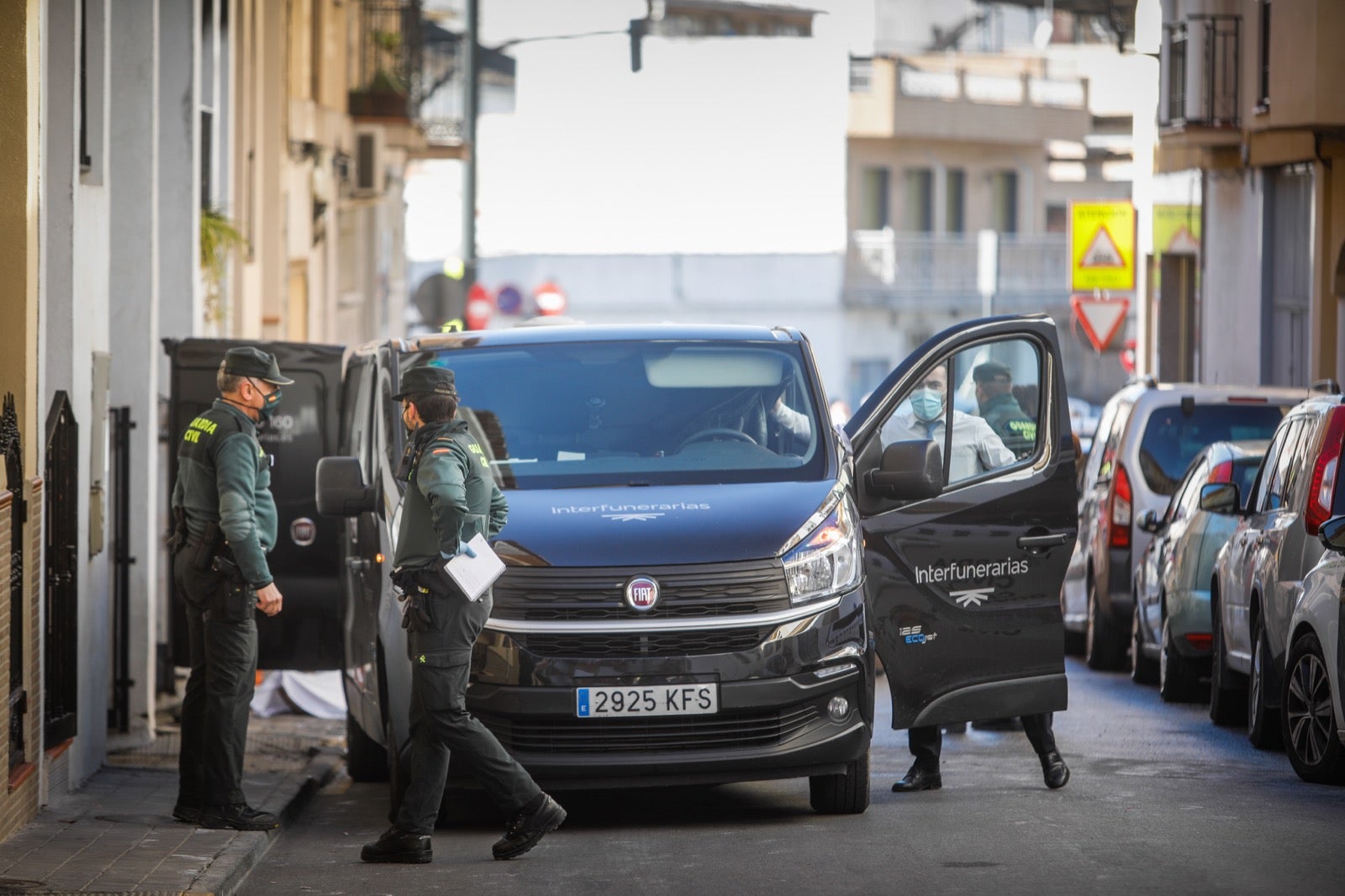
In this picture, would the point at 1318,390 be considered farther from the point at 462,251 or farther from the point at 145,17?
the point at 462,251

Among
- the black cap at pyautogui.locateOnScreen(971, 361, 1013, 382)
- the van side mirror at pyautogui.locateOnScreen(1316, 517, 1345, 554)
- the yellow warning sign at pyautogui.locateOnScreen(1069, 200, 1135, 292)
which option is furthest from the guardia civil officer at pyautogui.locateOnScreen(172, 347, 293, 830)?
the yellow warning sign at pyautogui.locateOnScreen(1069, 200, 1135, 292)

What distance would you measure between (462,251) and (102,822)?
2031 cm

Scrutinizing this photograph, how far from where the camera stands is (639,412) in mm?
10336

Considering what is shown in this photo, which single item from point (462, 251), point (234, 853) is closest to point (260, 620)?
point (234, 853)

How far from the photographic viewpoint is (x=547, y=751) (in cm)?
915

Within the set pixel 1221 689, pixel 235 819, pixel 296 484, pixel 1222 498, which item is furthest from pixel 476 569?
pixel 296 484

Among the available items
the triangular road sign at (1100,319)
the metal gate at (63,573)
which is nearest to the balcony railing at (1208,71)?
the triangular road sign at (1100,319)

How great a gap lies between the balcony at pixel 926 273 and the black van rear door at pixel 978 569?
4591 cm

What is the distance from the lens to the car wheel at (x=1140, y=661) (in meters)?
15.7

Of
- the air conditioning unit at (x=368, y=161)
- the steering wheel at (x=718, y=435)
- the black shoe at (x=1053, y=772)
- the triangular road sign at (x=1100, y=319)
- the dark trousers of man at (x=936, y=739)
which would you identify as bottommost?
the black shoe at (x=1053, y=772)

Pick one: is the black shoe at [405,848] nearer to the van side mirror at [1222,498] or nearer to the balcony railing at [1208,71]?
the van side mirror at [1222,498]

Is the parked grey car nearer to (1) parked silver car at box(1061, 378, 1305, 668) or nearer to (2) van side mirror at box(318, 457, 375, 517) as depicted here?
(1) parked silver car at box(1061, 378, 1305, 668)

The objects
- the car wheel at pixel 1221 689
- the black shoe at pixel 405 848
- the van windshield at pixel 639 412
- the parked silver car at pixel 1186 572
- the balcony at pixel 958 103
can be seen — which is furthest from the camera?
the balcony at pixel 958 103

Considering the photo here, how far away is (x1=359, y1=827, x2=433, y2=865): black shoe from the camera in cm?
881
